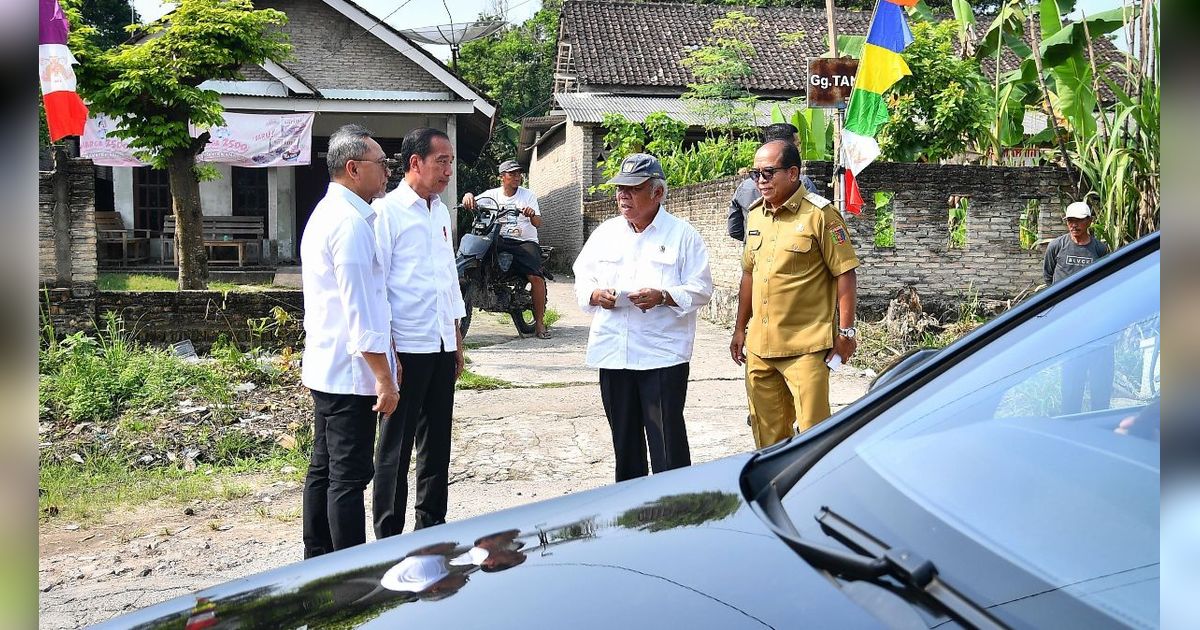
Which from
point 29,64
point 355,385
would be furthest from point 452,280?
point 29,64

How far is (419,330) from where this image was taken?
178 inches

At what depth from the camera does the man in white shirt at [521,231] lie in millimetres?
10398

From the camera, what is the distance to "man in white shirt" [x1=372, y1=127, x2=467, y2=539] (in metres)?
4.43

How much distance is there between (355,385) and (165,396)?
13.1 feet

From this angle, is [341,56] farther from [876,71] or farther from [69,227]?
[876,71]

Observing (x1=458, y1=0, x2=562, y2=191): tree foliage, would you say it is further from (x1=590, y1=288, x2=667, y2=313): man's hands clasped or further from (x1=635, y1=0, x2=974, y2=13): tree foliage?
(x1=590, y1=288, x2=667, y2=313): man's hands clasped

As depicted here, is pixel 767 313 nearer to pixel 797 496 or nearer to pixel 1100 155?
pixel 797 496

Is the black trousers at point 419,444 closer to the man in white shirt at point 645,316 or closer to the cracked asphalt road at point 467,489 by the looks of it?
the cracked asphalt road at point 467,489

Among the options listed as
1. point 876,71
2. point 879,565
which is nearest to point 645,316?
point 879,565

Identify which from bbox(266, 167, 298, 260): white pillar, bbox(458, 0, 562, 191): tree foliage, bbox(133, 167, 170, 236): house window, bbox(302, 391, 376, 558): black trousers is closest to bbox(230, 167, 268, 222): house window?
bbox(266, 167, 298, 260): white pillar

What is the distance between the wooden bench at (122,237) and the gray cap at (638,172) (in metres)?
14.6

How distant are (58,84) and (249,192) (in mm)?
12408

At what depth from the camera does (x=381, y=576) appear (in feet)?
6.46

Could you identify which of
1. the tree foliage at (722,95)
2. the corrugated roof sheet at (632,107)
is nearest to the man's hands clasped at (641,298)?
the tree foliage at (722,95)
